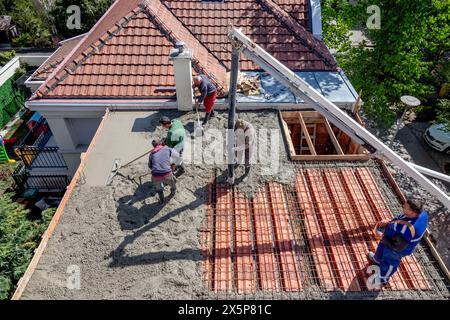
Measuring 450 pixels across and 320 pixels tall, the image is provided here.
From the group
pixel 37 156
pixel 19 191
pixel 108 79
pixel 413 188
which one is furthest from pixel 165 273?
pixel 413 188

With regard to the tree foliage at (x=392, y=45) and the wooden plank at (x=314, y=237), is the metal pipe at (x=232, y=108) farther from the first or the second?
the tree foliage at (x=392, y=45)

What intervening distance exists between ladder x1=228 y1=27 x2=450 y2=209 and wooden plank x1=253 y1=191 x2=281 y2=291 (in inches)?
88.2

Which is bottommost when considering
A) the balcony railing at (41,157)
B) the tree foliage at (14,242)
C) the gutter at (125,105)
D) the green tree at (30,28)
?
the balcony railing at (41,157)

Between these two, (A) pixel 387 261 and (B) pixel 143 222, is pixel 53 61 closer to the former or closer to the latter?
(B) pixel 143 222

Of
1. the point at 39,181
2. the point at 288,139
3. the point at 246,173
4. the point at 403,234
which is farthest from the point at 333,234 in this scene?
the point at 39,181

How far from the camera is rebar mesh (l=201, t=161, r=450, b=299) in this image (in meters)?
5.24

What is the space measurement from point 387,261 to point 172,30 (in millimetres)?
8993

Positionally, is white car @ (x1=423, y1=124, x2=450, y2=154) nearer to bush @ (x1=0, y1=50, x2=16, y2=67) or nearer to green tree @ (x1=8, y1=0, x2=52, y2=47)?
bush @ (x1=0, y1=50, x2=16, y2=67)

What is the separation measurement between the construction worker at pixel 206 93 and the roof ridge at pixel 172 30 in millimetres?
1007

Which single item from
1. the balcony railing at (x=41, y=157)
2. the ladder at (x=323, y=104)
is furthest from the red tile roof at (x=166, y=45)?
the balcony railing at (x=41, y=157)

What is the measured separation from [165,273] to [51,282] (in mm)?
1886

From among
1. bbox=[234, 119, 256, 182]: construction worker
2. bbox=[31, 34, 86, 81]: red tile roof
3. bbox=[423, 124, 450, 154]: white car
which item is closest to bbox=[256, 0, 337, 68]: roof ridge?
bbox=[234, 119, 256, 182]: construction worker

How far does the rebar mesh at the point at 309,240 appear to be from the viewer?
5238mm
